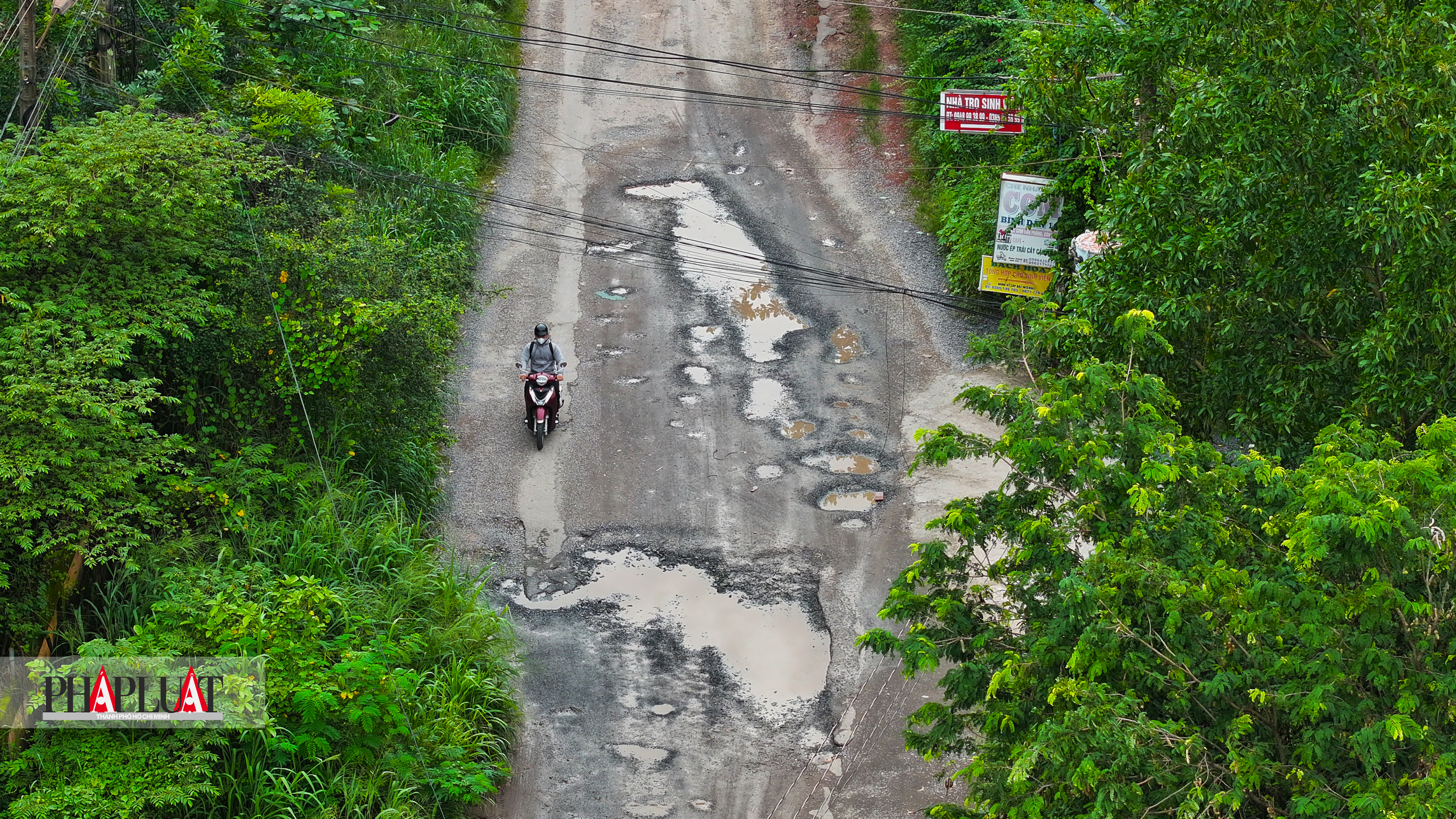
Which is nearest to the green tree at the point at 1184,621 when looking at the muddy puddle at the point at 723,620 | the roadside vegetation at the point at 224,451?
the muddy puddle at the point at 723,620

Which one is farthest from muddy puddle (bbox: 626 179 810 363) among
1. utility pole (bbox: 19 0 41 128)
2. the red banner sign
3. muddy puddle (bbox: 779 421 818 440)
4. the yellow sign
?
utility pole (bbox: 19 0 41 128)

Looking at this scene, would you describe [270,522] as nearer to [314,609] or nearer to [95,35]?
[314,609]

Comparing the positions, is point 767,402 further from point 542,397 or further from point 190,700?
point 190,700

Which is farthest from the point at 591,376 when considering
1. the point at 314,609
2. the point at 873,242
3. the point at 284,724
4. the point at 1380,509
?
the point at 1380,509

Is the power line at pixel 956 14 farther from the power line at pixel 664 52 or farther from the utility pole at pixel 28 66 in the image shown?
the utility pole at pixel 28 66

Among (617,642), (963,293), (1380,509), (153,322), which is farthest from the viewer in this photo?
(963,293)

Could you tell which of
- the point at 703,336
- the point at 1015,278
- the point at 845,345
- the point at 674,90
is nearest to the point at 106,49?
the point at 703,336

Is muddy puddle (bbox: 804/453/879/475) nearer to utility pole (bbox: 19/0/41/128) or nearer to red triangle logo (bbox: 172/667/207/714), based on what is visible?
red triangle logo (bbox: 172/667/207/714)
